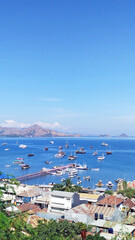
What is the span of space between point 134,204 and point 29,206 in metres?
9.55

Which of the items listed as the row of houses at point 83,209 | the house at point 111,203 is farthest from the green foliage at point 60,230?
the house at point 111,203

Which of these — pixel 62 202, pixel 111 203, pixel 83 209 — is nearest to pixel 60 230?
pixel 83 209

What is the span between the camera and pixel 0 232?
378cm

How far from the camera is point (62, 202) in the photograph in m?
20.5

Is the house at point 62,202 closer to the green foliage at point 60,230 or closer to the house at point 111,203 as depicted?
the house at point 111,203

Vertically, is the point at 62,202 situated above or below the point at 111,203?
above

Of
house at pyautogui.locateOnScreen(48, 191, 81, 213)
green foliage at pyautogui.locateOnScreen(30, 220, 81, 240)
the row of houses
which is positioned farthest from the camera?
house at pyautogui.locateOnScreen(48, 191, 81, 213)

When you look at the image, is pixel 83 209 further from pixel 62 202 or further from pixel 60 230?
pixel 60 230

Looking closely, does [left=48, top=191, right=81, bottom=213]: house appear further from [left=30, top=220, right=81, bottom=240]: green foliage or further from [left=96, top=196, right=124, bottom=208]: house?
[left=30, top=220, right=81, bottom=240]: green foliage

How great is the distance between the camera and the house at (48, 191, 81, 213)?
20203 millimetres

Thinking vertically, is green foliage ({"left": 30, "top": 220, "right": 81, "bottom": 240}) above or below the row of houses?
above

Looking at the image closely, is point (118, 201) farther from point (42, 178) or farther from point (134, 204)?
point (42, 178)

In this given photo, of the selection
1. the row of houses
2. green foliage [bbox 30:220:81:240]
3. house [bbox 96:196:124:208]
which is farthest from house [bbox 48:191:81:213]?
green foliage [bbox 30:220:81:240]

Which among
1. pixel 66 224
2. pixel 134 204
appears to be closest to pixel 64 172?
pixel 134 204
